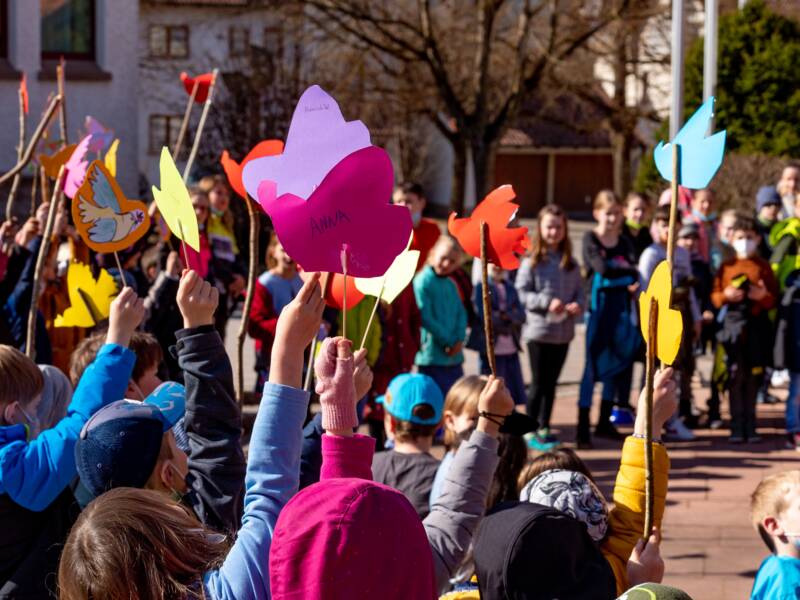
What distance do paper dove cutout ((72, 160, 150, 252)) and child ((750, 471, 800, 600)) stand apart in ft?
6.30

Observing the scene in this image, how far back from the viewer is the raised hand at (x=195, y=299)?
279 cm

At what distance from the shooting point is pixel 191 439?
9.62 ft

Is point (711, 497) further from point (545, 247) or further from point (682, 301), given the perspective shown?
point (545, 247)

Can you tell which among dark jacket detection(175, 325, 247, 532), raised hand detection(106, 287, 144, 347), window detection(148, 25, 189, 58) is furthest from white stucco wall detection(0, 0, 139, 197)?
window detection(148, 25, 189, 58)

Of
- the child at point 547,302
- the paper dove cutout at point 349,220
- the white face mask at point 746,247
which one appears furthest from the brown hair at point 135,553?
the white face mask at point 746,247

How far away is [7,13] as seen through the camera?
16375 mm

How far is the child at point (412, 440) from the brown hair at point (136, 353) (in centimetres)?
84

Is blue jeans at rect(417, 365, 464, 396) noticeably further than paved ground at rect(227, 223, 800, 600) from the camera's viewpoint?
Yes

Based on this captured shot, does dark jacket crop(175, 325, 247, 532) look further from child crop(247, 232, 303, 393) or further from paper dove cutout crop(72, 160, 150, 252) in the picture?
child crop(247, 232, 303, 393)

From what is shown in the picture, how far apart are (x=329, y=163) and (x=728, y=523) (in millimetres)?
4632

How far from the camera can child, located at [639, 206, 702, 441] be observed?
27.4ft

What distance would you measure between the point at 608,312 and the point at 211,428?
5.82 metres

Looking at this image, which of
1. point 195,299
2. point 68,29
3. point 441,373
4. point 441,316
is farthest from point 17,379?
point 68,29

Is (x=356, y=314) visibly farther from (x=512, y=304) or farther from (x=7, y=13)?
(x=7, y=13)
